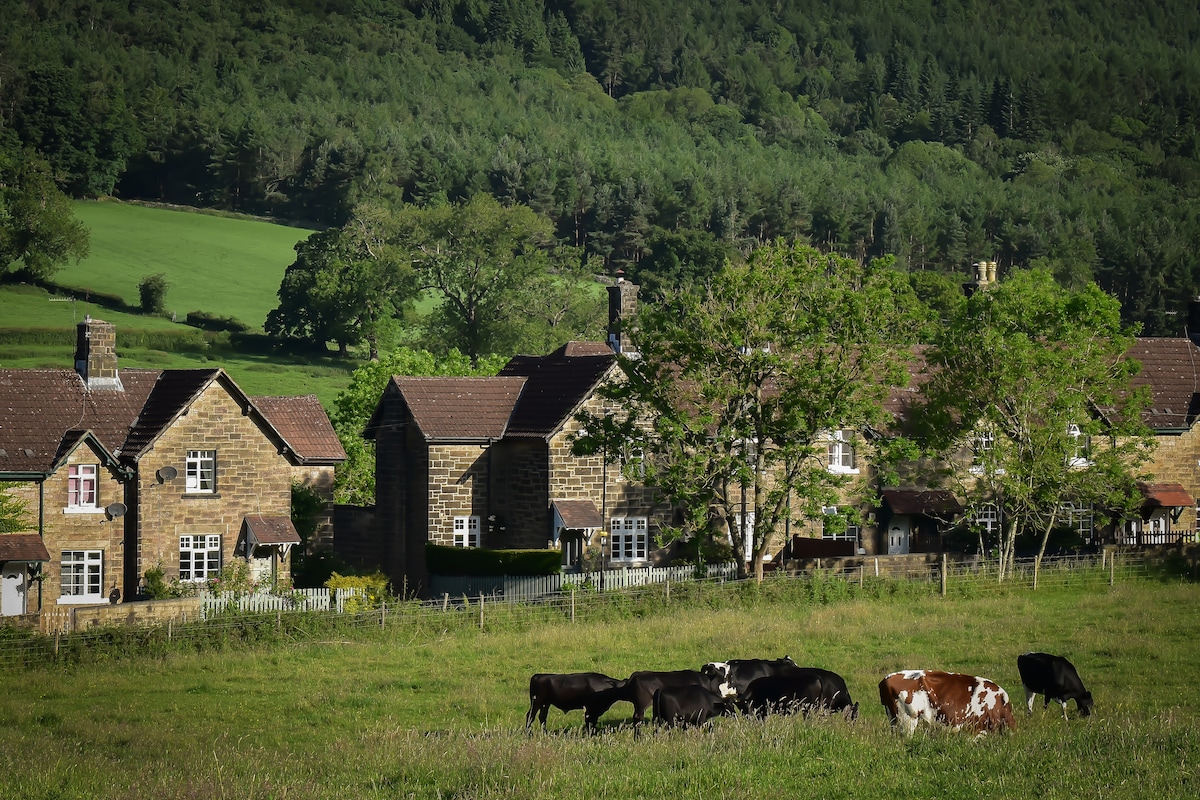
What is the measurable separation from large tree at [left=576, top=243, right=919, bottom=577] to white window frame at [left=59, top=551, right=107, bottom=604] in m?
15.5

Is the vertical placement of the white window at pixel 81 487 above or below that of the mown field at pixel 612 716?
above

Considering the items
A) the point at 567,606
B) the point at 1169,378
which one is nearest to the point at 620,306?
the point at 1169,378

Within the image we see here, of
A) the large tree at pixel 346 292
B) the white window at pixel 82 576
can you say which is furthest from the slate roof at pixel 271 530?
the large tree at pixel 346 292

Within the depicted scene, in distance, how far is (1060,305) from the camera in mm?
50312

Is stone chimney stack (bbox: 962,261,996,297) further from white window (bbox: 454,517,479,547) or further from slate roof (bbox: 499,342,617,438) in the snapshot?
white window (bbox: 454,517,479,547)

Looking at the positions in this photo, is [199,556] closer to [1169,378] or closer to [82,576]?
[82,576]

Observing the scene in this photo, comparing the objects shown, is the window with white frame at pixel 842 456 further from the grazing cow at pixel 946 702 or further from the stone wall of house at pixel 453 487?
the grazing cow at pixel 946 702

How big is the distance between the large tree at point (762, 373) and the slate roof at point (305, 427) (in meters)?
13.3

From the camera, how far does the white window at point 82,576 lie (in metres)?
49.2

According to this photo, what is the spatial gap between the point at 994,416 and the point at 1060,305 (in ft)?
13.4

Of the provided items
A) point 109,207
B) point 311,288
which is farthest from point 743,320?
point 109,207

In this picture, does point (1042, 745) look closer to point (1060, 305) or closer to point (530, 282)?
point (1060, 305)

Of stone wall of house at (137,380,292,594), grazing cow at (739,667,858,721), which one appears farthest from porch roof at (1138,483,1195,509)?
grazing cow at (739,667,858,721)

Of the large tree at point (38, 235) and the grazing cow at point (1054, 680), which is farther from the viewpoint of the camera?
the large tree at point (38, 235)
